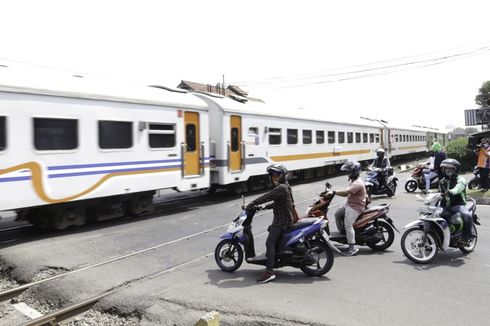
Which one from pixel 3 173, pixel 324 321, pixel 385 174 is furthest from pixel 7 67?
pixel 385 174

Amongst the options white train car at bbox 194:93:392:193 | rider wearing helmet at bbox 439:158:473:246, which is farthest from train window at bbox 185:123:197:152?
Answer: rider wearing helmet at bbox 439:158:473:246

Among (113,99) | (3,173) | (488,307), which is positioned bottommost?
(488,307)

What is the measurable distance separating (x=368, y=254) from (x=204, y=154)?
613 cm

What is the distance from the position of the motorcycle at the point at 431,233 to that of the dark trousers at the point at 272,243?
2065 millimetres

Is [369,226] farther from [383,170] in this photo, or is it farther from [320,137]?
[320,137]

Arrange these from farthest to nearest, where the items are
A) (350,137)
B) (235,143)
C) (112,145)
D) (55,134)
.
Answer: (350,137) < (235,143) < (112,145) < (55,134)

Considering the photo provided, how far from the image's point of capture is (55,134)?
824 cm

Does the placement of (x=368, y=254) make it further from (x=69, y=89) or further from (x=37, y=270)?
(x=69, y=89)

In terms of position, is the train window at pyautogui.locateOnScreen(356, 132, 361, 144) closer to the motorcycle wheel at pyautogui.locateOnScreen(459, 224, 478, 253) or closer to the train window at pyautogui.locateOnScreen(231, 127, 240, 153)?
the train window at pyautogui.locateOnScreen(231, 127, 240, 153)

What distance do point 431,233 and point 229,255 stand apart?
314 cm

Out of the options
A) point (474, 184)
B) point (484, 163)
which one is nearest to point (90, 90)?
point (484, 163)

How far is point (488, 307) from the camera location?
4.57 meters

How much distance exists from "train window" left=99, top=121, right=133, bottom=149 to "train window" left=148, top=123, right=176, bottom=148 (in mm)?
615

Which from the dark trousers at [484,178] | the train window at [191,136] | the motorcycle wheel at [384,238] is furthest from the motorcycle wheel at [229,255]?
the dark trousers at [484,178]
